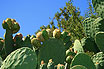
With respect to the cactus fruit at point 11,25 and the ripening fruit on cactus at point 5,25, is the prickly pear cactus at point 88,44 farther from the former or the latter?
the ripening fruit on cactus at point 5,25

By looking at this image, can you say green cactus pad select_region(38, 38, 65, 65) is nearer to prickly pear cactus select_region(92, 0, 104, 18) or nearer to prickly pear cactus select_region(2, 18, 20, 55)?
prickly pear cactus select_region(2, 18, 20, 55)

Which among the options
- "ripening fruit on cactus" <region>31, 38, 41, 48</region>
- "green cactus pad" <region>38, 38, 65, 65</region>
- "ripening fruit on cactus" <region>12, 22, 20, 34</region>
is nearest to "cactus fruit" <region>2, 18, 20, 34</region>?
"ripening fruit on cactus" <region>12, 22, 20, 34</region>

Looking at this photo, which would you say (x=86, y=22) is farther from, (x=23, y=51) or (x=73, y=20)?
(x=73, y=20)

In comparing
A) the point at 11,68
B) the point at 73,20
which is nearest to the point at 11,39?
the point at 11,68

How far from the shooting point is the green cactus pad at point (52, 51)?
1963 millimetres

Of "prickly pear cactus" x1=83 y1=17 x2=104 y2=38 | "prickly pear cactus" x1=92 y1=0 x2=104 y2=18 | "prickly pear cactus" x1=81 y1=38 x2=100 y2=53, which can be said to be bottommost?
"prickly pear cactus" x1=81 y1=38 x2=100 y2=53

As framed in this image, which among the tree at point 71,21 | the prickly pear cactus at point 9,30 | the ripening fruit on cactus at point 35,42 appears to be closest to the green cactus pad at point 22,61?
the prickly pear cactus at point 9,30

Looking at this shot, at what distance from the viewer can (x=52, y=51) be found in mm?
2037

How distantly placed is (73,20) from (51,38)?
798 cm

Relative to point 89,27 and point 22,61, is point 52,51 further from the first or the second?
point 89,27

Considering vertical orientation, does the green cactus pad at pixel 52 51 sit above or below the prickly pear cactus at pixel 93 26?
below

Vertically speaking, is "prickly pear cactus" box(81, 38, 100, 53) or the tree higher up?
the tree

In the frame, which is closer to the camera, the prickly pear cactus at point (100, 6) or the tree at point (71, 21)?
the prickly pear cactus at point (100, 6)

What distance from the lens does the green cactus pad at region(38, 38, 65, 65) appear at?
1.96m
